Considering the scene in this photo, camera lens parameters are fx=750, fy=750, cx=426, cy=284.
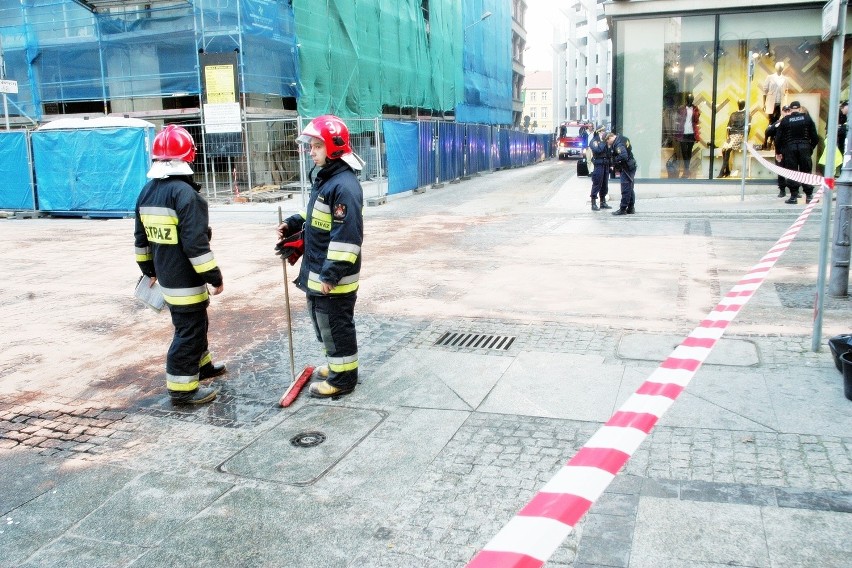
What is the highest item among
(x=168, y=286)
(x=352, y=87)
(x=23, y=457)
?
(x=352, y=87)

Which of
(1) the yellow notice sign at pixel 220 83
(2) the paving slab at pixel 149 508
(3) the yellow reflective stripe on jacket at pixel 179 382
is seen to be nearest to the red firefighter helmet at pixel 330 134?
(3) the yellow reflective stripe on jacket at pixel 179 382

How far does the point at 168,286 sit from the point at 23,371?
1859mm

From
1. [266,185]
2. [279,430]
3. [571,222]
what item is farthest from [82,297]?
[266,185]

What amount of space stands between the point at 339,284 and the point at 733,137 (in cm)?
1670

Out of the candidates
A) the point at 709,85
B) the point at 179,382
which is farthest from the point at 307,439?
the point at 709,85

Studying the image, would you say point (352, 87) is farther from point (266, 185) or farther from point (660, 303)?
point (660, 303)

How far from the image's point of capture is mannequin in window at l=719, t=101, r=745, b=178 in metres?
19.0

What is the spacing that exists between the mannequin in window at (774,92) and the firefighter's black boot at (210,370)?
53.9 feet

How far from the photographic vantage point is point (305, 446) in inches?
170

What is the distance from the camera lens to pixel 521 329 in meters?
6.61

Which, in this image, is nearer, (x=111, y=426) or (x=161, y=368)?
(x=111, y=426)

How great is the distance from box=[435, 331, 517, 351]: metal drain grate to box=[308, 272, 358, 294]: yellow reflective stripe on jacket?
143 cm

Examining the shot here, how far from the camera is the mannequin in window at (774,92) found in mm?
18453

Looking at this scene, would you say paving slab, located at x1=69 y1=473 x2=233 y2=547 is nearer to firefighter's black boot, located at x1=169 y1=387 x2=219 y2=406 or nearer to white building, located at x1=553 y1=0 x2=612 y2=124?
firefighter's black boot, located at x1=169 y1=387 x2=219 y2=406
